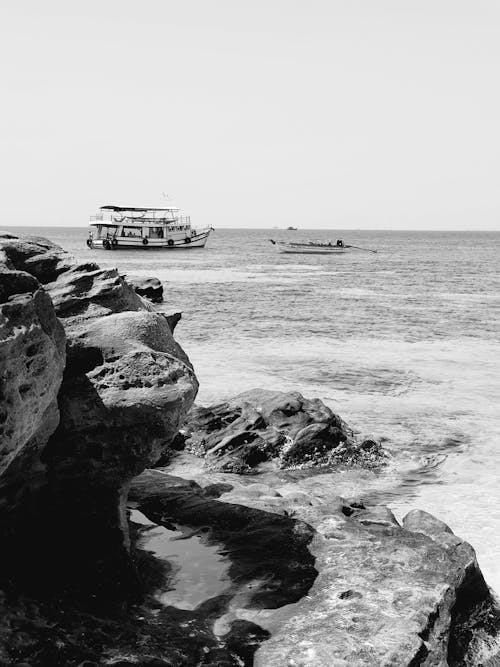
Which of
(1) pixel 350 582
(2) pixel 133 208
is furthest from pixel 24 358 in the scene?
(2) pixel 133 208

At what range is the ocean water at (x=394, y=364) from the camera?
11.9 metres

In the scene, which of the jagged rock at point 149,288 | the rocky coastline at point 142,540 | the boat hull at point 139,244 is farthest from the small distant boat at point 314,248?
the rocky coastline at point 142,540

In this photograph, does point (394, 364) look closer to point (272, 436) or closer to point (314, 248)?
point (272, 436)

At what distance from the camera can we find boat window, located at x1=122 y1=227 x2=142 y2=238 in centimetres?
8481

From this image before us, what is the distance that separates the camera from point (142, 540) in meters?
8.05

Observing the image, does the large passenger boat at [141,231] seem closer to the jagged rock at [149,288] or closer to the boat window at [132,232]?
the boat window at [132,232]

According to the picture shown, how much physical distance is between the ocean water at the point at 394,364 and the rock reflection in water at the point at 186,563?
131 inches

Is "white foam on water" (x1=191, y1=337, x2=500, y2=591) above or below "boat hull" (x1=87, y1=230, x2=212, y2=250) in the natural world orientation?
below

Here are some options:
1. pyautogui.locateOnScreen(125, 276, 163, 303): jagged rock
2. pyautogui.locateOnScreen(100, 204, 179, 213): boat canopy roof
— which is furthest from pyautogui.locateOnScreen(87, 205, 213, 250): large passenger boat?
pyautogui.locateOnScreen(125, 276, 163, 303): jagged rock

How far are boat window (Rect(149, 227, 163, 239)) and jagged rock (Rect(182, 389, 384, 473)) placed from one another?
74384 millimetres

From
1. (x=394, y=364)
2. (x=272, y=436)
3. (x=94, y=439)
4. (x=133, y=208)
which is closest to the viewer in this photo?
(x=94, y=439)

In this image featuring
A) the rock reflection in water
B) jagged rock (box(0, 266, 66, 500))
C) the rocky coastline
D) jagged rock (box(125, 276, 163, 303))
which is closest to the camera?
jagged rock (box(0, 266, 66, 500))

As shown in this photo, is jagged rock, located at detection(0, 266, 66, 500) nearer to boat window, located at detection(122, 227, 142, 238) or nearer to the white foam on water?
the white foam on water

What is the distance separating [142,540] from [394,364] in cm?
1499
